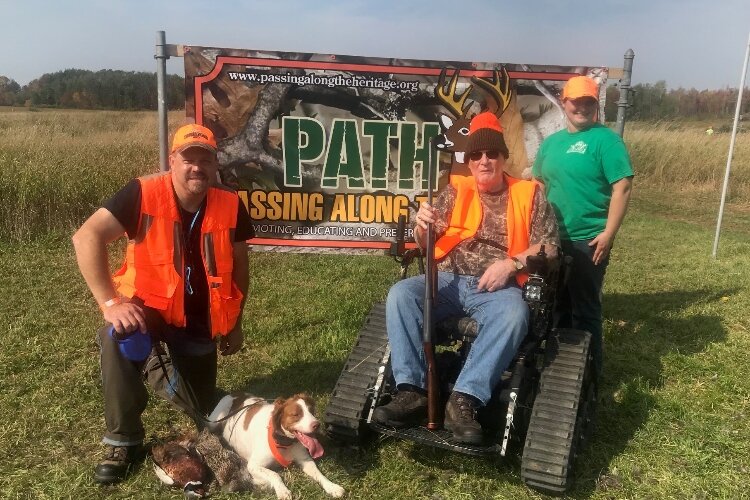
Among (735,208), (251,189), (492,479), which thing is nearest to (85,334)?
(251,189)

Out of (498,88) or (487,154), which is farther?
(498,88)

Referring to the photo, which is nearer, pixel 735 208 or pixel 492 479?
pixel 492 479

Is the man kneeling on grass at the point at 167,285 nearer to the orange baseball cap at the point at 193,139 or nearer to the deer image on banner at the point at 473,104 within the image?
the orange baseball cap at the point at 193,139

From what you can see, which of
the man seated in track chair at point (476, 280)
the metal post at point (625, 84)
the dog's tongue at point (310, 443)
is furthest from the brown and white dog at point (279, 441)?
the metal post at point (625, 84)

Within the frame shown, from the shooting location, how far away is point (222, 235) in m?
3.76

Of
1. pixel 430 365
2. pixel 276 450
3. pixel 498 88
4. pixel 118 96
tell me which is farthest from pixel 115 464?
pixel 118 96

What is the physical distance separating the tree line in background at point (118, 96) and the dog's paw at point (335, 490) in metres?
19.2

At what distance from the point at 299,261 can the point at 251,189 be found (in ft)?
10.6

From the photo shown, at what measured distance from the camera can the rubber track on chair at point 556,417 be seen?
322 centimetres

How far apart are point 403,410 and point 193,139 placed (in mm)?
1947

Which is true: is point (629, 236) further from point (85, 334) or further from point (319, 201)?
point (85, 334)

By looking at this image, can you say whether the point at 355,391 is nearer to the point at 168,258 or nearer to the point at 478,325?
the point at 478,325

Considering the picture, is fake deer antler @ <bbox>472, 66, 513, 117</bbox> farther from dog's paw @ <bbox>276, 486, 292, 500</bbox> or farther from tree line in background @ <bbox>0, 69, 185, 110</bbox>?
tree line in background @ <bbox>0, 69, 185, 110</bbox>

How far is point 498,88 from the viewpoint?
5.30 metres
